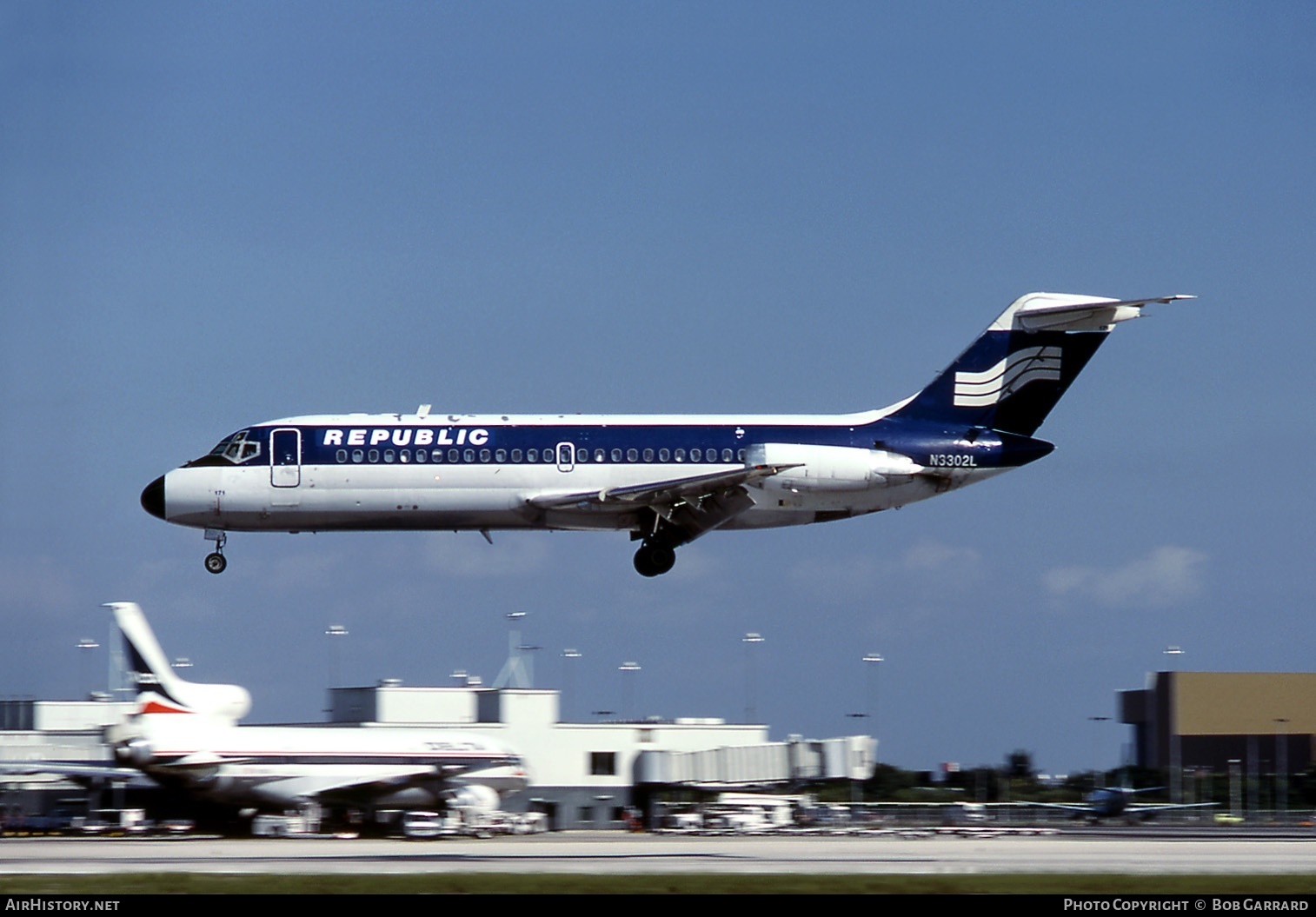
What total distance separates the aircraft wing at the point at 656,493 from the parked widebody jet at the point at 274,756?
10.3 meters

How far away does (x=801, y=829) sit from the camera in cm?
5059

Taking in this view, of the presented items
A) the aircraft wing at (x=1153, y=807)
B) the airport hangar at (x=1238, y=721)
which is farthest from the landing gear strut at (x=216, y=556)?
the airport hangar at (x=1238, y=721)

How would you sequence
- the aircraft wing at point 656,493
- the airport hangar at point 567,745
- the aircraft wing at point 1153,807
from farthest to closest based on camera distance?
the aircraft wing at point 1153,807 < the airport hangar at point 567,745 < the aircraft wing at point 656,493

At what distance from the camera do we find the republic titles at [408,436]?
43.1 metres

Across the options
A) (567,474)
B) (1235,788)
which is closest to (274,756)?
(567,474)

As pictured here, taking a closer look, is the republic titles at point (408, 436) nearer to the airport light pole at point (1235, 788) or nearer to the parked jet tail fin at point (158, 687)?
the parked jet tail fin at point (158, 687)

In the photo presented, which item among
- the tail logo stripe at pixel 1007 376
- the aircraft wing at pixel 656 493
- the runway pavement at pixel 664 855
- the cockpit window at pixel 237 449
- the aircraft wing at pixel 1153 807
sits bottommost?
the aircraft wing at pixel 1153 807

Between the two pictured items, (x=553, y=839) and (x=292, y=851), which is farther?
(x=553, y=839)

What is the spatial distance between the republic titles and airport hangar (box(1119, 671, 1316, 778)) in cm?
6902

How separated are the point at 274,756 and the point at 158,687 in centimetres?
426
